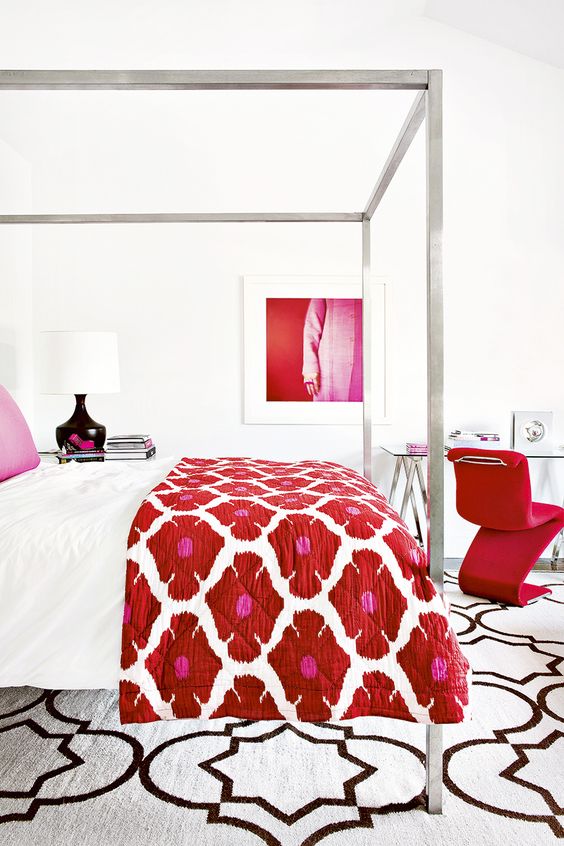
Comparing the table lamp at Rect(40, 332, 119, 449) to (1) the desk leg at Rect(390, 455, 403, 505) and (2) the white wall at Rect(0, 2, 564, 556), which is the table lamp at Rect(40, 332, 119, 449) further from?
(1) the desk leg at Rect(390, 455, 403, 505)

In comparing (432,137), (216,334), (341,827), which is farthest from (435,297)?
(216,334)

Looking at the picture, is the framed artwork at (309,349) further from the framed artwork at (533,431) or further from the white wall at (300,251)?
the framed artwork at (533,431)

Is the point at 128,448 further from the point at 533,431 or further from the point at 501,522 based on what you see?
the point at 533,431

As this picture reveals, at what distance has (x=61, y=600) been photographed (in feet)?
5.41

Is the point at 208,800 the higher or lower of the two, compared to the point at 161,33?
lower

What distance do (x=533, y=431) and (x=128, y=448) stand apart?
2436 mm

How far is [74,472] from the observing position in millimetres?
2656

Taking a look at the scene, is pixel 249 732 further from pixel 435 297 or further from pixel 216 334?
pixel 216 334

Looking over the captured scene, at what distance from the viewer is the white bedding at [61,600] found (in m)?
1.62

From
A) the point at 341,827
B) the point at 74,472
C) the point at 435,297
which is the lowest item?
the point at 341,827

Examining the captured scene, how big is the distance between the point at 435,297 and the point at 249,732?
4.62 feet

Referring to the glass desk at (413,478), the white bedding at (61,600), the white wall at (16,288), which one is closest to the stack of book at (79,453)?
the white wall at (16,288)

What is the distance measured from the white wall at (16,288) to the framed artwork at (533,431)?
303cm

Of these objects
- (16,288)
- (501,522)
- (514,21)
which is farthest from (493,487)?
(16,288)
